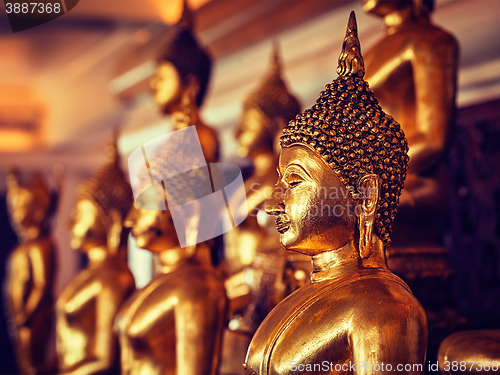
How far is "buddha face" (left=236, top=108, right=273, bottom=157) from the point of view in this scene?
77.7 inches

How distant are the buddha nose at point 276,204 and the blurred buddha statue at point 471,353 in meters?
0.42

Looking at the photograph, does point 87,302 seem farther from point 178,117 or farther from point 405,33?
point 405,33

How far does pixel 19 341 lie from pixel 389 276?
2.48 meters

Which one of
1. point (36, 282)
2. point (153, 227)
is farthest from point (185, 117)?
Answer: point (36, 282)

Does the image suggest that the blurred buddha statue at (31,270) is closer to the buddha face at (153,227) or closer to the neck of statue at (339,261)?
the buddha face at (153,227)

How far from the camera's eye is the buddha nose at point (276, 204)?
1036 mm

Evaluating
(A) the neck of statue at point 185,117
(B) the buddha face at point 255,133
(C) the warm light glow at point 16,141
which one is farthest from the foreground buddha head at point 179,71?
(C) the warm light glow at point 16,141

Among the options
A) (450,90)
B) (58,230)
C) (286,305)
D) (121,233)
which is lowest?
(58,230)

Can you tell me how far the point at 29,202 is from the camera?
2.82 meters

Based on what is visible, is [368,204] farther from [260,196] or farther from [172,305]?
[260,196]

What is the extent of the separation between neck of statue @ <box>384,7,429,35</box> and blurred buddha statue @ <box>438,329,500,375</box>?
85cm

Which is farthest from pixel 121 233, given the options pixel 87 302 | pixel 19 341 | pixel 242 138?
pixel 19 341

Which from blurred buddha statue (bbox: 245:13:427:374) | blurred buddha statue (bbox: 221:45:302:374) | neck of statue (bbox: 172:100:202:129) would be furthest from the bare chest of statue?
neck of statue (bbox: 172:100:202:129)

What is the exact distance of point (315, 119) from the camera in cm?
103
